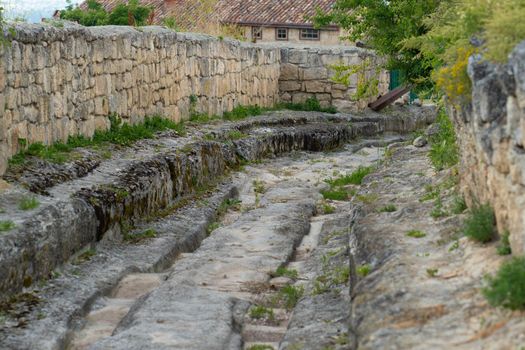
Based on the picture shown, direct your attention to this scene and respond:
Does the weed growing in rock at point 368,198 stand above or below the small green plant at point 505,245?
below

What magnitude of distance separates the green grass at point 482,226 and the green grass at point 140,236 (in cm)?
554

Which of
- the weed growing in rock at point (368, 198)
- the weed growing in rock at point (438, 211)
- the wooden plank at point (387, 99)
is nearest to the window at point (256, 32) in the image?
the wooden plank at point (387, 99)

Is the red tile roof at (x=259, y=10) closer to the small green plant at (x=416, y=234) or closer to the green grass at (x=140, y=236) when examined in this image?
the green grass at (x=140, y=236)

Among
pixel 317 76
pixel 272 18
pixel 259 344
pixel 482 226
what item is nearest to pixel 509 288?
pixel 482 226

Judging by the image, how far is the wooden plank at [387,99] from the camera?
2623cm

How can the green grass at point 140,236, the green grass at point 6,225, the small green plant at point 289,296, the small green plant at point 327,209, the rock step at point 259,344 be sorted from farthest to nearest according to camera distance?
the small green plant at point 327,209 < the green grass at point 140,236 < the small green plant at point 289,296 < the green grass at point 6,225 < the rock step at point 259,344

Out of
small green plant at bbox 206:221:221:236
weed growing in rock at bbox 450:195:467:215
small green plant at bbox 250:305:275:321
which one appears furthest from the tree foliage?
weed growing in rock at bbox 450:195:467:215

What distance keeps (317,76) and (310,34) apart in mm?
15760

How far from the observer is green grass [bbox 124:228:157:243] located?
12258mm

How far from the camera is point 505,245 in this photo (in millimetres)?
6660

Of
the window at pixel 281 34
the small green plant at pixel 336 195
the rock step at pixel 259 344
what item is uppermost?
the rock step at pixel 259 344

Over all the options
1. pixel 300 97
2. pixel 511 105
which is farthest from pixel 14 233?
pixel 300 97

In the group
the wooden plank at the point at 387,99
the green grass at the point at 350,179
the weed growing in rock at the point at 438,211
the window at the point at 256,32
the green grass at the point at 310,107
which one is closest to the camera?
the weed growing in rock at the point at 438,211

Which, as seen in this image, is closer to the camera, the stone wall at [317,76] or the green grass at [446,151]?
the green grass at [446,151]
